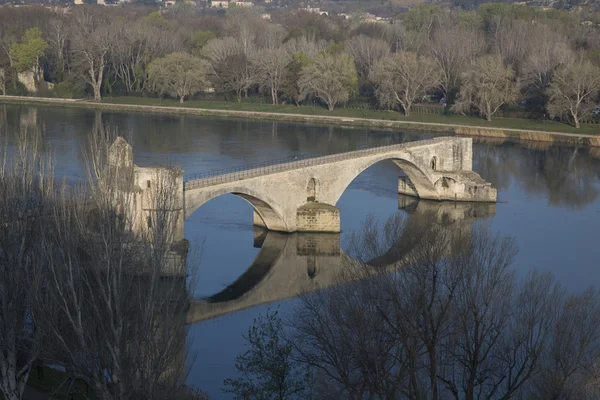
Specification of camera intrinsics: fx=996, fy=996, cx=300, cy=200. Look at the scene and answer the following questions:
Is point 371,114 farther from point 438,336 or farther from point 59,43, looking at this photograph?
point 438,336

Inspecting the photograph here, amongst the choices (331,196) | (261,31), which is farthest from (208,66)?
(331,196)

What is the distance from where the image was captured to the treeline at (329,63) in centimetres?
7681

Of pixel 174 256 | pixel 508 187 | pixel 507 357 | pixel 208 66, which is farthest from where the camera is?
pixel 208 66

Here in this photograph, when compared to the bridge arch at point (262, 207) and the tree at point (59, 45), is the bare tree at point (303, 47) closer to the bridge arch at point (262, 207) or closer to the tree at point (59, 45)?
the tree at point (59, 45)

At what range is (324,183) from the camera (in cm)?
4338

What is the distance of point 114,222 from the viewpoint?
77.9 ft

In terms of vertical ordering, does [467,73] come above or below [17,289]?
above

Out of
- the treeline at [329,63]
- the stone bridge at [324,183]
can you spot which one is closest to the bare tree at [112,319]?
the stone bridge at [324,183]

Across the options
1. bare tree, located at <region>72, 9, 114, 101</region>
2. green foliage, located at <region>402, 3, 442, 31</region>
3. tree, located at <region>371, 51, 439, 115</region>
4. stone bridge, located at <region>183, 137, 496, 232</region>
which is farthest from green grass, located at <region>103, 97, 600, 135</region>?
green foliage, located at <region>402, 3, 442, 31</region>

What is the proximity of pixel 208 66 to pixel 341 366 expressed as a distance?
71.0 meters

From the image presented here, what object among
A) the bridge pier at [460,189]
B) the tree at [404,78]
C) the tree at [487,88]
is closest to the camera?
the bridge pier at [460,189]

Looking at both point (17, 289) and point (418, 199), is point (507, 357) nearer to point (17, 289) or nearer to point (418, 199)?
point (17, 289)

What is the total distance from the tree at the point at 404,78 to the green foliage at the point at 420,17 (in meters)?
36.8

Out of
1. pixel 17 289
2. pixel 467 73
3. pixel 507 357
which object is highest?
pixel 467 73
